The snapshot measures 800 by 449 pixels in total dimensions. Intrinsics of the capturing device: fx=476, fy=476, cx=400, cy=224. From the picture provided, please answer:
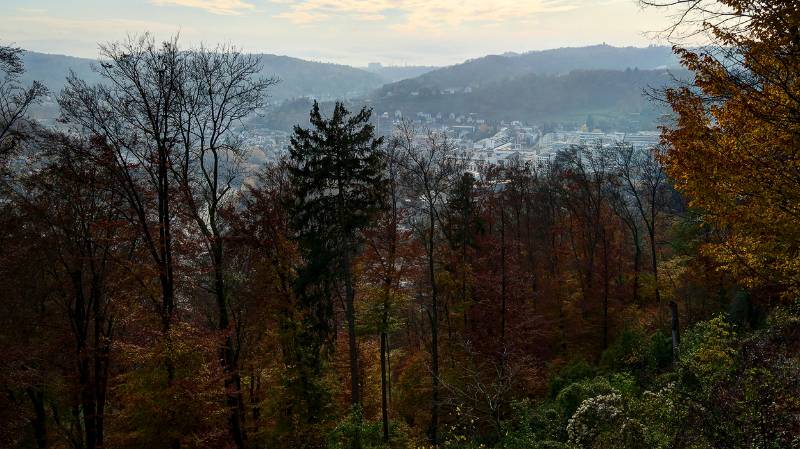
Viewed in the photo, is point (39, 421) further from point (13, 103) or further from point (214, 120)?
point (214, 120)

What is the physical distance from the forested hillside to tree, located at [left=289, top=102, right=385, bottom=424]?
8 centimetres

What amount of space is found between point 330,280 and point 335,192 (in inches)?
130

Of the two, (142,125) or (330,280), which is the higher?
(142,125)

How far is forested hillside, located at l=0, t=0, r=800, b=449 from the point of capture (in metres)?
7.55

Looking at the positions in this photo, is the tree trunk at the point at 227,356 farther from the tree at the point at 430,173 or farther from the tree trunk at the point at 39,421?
the tree at the point at 430,173

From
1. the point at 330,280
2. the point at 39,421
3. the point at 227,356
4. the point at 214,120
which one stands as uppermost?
the point at 214,120

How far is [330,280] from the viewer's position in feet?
58.1

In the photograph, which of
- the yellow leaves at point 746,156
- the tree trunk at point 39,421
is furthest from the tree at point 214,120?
the yellow leaves at point 746,156

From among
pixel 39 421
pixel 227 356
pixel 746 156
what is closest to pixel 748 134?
pixel 746 156

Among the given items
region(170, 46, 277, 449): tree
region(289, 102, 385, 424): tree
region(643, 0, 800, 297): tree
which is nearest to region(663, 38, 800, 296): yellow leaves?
region(643, 0, 800, 297): tree

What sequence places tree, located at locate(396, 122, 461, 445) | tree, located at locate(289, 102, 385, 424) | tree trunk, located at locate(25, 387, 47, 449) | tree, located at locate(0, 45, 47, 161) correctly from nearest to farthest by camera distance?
tree, located at locate(0, 45, 47, 161)
tree trunk, located at locate(25, 387, 47, 449)
tree, located at locate(289, 102, 385, 424)
tree, located at locate(396, 122, 461, 445)

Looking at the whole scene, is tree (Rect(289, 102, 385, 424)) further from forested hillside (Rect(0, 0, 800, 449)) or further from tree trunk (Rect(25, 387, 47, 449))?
tree trunk (Rect(25, 387, 47, 449))

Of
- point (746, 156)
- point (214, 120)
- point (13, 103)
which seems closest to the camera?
point (746, 156)

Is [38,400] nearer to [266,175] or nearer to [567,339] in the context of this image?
[266,175]
